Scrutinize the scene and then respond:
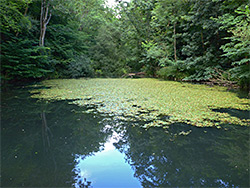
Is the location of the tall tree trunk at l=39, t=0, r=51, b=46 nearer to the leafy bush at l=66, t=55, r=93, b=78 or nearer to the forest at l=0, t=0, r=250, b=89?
the forest at l=0, t=0, r=250, b=89

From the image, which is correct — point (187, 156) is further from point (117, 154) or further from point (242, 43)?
point (242, 43)

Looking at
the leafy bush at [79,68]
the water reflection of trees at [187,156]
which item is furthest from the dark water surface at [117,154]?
the leafy bush at [79,68]

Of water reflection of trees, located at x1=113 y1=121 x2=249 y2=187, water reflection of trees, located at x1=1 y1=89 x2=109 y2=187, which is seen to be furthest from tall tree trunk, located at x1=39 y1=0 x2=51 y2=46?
water reflection of trees, located at x1=113 y1=121 x2=249 y2=187

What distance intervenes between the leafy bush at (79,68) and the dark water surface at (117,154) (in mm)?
9507

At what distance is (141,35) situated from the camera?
52.6 ft

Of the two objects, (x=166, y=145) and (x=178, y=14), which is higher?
(x=178, y=14)

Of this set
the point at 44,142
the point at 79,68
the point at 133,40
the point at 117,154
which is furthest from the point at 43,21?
the point at 117,154

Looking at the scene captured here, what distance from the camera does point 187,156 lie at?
6.79ft

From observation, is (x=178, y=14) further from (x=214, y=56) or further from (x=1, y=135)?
(x=1, y=135)

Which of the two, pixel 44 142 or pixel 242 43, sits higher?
pixel 242 43

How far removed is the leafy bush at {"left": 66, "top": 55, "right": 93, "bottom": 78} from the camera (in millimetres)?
12508

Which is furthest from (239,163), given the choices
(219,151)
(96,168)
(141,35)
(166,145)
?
(141,35)

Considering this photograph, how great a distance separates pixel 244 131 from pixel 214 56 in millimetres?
6208

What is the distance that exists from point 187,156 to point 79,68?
1156cm
